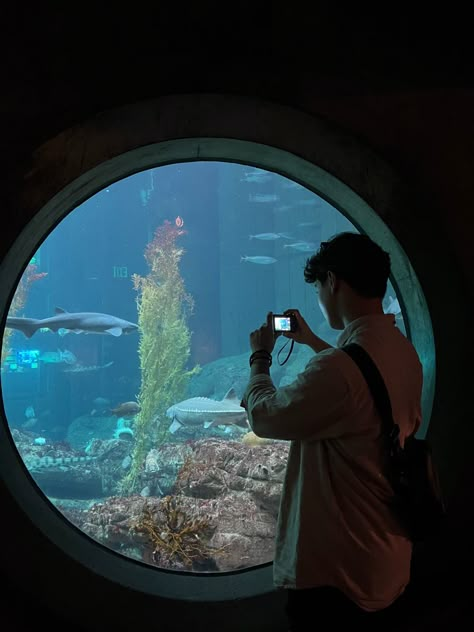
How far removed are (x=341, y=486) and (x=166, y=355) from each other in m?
9.60

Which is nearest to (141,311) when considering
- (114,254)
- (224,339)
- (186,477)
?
(186,477)

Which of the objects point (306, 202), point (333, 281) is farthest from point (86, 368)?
point (333, 281)

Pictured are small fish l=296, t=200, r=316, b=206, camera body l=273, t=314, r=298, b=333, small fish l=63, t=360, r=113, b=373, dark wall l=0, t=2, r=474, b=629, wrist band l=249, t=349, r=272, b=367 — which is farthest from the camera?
small fish l=63, t=360, r=113, b=373

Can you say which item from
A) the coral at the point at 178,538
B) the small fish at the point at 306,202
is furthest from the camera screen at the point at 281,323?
the small fish at the point at 306,202

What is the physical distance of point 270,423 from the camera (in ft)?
3.14

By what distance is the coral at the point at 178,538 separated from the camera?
4367 millimetres

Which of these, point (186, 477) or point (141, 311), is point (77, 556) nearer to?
point (186, 477)

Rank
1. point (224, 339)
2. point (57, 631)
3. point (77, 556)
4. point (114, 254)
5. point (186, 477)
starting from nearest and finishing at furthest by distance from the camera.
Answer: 1. point (57, 631)
2. point (77, 556)
3. point (186, 477)
4. point (224, 339)
5. point (114, 254)

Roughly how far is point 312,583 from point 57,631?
1.00 m

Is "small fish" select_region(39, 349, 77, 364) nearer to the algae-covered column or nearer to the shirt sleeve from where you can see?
the algae-covered column

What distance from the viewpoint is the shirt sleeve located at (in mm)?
906

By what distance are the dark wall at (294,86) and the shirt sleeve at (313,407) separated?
2.77 ft

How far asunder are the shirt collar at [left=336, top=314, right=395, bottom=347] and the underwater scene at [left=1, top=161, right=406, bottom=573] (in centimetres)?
321

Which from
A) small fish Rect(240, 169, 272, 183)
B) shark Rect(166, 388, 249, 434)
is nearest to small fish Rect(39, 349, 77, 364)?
small fish Rect(240, 169, 272, 183)
